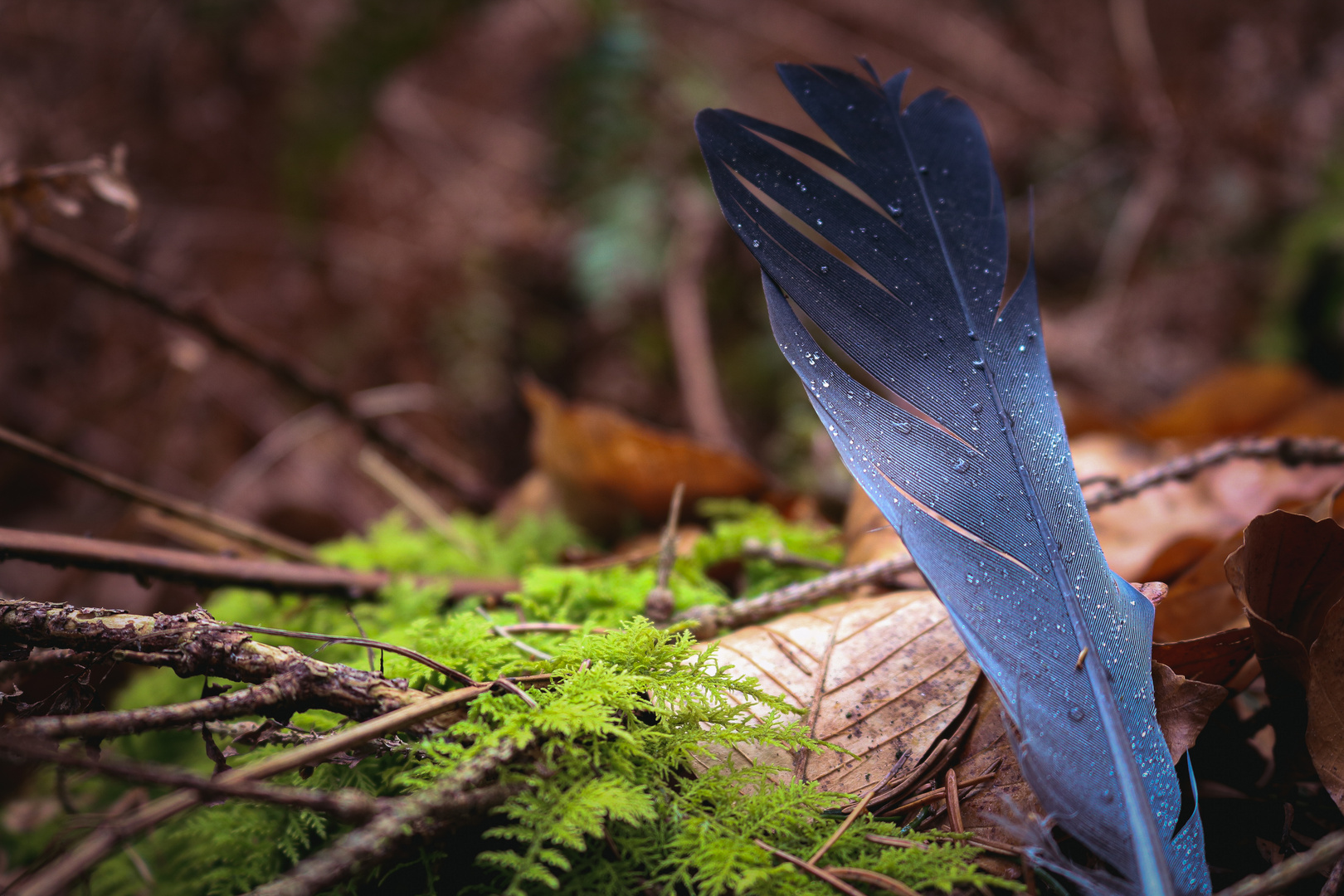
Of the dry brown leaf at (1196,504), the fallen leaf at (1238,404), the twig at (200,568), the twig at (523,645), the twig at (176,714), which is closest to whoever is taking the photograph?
the twig at (176,714)

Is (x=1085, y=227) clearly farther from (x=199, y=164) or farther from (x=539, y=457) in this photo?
(x=199, y=164)

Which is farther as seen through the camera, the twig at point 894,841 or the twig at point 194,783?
the twig at point 894,841

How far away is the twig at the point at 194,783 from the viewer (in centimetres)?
59

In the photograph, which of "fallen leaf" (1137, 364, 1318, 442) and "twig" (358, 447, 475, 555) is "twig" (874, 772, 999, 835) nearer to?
"twig" (358, 447, 475, 555)

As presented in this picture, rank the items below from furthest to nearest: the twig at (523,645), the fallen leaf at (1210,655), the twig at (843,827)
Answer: the twig at (523,645)
the fallen leaf at (1210,655)
the twig at (843,827)

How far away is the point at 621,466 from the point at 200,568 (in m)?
0.88

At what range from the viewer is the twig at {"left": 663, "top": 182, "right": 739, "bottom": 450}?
301 cm

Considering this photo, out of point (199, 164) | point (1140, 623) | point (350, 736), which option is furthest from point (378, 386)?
point (1140, 623)

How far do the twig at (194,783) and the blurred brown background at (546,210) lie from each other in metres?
2.30

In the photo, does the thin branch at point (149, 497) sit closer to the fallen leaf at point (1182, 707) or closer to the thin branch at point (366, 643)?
the thin branch at point (366, 643)

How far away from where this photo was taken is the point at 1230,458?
1.48 m

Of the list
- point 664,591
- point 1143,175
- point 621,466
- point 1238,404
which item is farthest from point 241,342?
point 1143,175

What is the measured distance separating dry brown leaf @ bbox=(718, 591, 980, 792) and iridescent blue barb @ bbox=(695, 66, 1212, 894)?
0.17 metres

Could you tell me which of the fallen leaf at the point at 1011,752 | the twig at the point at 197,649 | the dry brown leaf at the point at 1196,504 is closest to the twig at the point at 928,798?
the fallen leaf at the point at 1011,752
